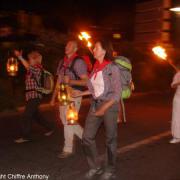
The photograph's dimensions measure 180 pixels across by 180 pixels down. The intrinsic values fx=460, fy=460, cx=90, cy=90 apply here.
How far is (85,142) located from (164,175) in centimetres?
127

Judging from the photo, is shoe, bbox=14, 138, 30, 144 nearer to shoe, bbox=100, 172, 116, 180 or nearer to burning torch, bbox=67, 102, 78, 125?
burning torch, bbox=67, 102, 78, 125

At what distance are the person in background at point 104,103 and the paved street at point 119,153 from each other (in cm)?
30

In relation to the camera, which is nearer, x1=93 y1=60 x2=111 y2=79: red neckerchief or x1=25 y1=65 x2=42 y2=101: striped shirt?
x1=93 y1=60 x2=111 y2=79: red neckerchief

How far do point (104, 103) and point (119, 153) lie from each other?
6.28 ft

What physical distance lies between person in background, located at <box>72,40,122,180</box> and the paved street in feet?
0.97

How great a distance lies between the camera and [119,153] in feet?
24.6

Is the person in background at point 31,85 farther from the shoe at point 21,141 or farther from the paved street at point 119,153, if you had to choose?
the paved street at point 119,153

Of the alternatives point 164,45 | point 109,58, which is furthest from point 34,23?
point 109,58

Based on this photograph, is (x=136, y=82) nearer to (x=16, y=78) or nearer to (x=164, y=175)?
(x=16, y=78)

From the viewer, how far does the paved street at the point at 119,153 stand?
635 cm

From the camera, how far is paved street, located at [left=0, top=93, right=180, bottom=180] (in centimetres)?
635

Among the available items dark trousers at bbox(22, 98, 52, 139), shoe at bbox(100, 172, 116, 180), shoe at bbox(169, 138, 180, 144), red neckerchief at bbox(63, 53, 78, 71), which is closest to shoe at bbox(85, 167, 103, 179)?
shoe at bbox(100, 172, 116, 180)

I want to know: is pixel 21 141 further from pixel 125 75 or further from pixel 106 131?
pixel 125 75

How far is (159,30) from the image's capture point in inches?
738
